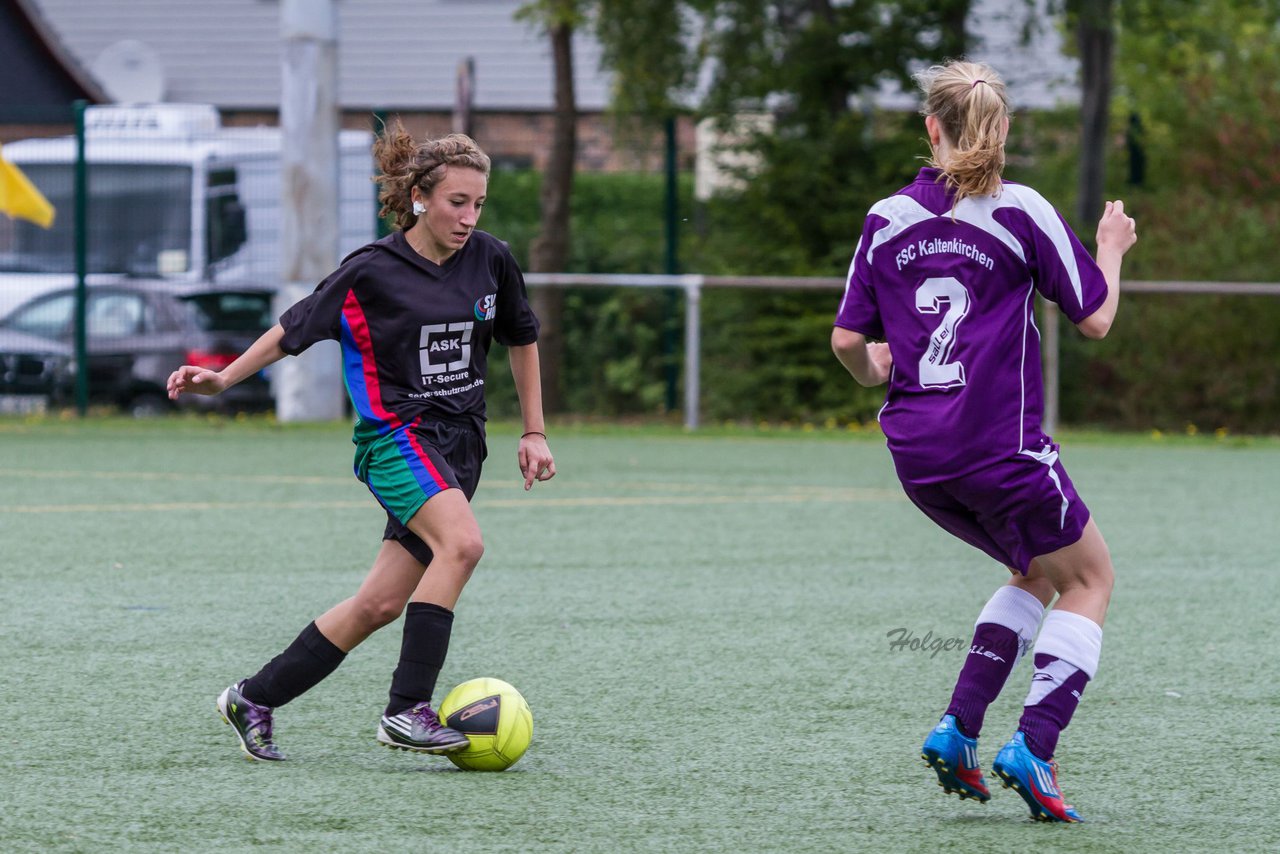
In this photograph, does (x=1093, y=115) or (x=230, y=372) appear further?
(x=1093, y=115)

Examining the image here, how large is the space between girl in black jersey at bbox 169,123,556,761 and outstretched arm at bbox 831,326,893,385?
99 cm

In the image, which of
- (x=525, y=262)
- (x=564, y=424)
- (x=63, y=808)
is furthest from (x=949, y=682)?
(x=525, y=262)

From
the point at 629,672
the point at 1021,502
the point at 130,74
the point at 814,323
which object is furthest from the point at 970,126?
the point at 130,74

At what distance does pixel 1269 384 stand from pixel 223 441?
350 inches

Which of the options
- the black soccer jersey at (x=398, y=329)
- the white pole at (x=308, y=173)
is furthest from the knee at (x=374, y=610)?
the white pole at (x=308, y=173)

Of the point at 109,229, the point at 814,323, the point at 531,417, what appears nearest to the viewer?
the point at 531,417

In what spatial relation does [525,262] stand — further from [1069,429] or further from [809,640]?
[809,640]

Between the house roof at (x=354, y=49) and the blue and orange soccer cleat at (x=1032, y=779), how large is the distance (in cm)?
2585

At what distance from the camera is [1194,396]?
54.9 feet

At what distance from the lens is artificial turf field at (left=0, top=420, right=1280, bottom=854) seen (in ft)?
13.0

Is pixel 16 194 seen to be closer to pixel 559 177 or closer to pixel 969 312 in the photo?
pixel 559 177

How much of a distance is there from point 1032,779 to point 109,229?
522 inches

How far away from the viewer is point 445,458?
15.1 ft

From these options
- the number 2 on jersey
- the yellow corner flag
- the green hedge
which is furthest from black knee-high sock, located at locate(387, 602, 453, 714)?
the green hedge
